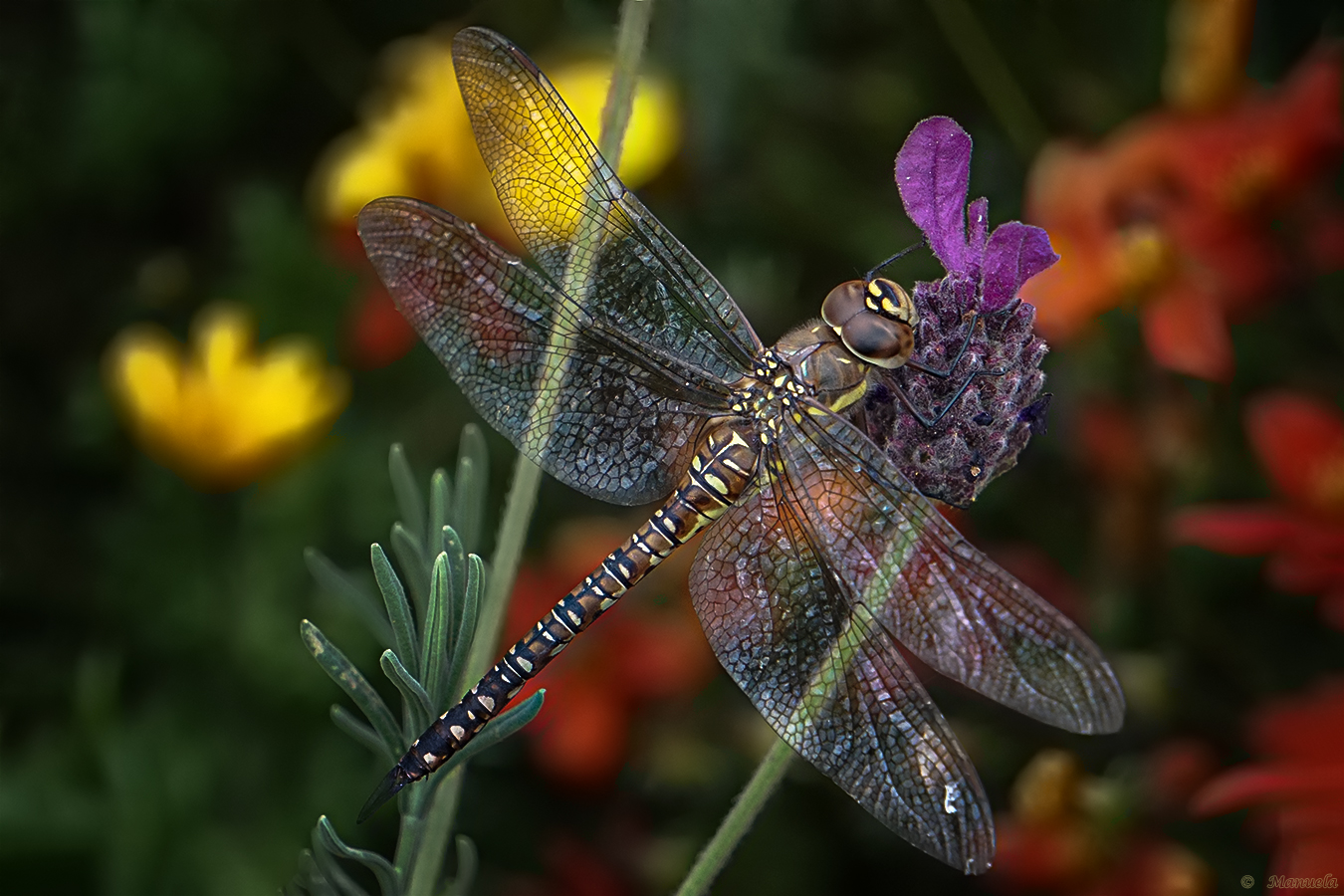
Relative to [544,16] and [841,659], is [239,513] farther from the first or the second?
[841,659]

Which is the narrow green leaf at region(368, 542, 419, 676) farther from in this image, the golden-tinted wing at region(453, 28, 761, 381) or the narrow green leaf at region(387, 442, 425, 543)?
the golden-tinted wing at region(453, 28, 761, 381)

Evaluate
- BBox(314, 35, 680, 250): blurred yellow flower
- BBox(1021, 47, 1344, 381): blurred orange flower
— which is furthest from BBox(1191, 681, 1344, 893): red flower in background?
BBox(314, 35, 680, 250): blurred yellow flower

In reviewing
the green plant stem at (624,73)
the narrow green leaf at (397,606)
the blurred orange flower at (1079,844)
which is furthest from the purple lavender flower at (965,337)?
Result: the blurred orange flower at (1079,844)

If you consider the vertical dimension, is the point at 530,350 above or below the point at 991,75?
below

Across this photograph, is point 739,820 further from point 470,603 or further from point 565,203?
point 565,203

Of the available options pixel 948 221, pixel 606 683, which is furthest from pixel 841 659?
pixel 606 683

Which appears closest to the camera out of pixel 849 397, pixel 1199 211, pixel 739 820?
pixel 739 820

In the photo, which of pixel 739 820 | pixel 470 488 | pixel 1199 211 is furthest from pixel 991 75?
pixel 739 820
